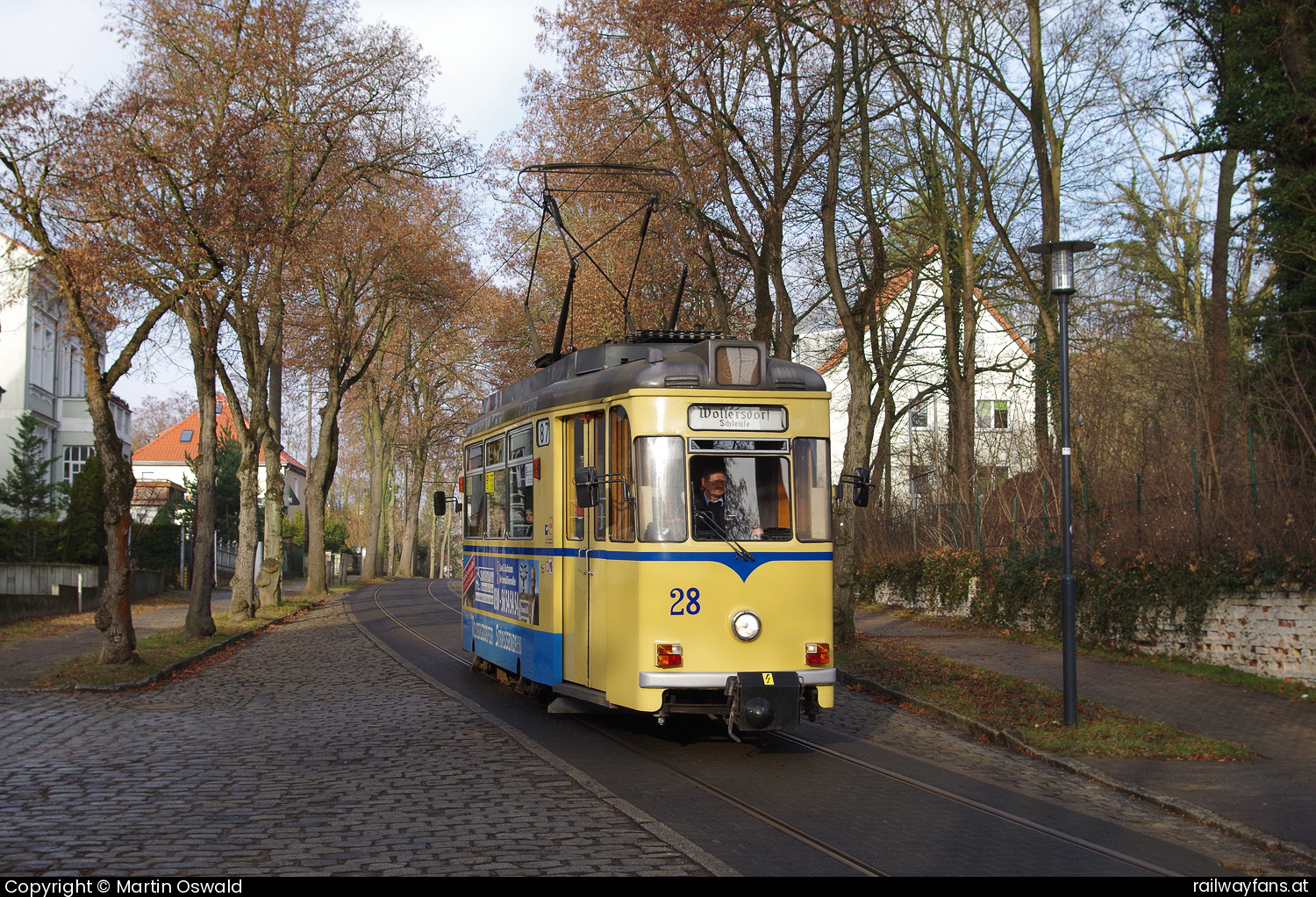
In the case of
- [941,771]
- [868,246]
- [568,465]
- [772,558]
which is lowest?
[941,771]

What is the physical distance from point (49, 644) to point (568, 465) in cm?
1342

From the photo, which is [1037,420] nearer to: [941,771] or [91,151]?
[941,771]

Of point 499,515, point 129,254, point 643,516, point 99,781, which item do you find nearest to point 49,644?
point 129,254

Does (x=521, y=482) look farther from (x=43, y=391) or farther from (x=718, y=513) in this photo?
(x=43, y=391)

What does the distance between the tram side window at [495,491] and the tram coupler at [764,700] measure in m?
4.47

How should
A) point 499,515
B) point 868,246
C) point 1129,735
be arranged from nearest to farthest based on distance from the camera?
1. point 1129,735
2. point 499,515
3. point 868,246

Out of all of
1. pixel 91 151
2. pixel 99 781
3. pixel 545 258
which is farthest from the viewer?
pixel 545 258

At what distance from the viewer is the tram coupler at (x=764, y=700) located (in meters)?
9.34

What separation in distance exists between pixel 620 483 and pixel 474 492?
17.8 ft

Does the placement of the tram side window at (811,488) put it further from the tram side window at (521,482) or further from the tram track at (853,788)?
the tram side window at (521,482)

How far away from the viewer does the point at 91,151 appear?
49.6 feet

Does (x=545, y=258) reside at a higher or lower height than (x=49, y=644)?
higher

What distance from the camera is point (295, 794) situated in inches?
326

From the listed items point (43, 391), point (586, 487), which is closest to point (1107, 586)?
point (586, 487)
